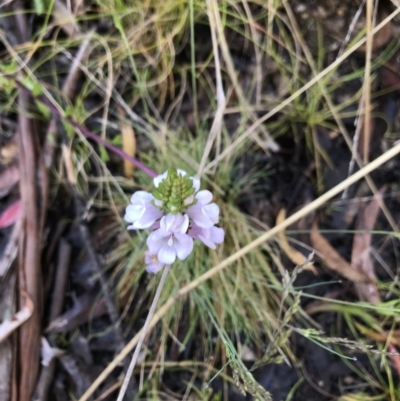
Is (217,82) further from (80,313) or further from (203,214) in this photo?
(80,313)

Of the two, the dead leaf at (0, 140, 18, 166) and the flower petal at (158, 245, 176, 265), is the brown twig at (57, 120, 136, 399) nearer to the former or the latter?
the dead leaf at (0, 140, 18, 166)

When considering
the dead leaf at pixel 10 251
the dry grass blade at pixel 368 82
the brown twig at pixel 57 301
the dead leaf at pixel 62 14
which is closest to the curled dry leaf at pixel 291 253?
the dry grass blade at pixel 368 82

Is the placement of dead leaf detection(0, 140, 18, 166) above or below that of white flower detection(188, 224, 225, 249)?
above

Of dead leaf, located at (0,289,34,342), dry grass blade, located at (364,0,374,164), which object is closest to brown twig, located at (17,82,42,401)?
dead leaf, located at (0,289,34,342)

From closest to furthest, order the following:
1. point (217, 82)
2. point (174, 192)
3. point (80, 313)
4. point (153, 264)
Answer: point (174, 192)
point (153, 264)
point (217, 82)
point (80, 313)

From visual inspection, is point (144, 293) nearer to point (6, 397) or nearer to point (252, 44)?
point (6, 397)

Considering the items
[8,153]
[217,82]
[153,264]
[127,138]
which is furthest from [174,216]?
[8,153]
